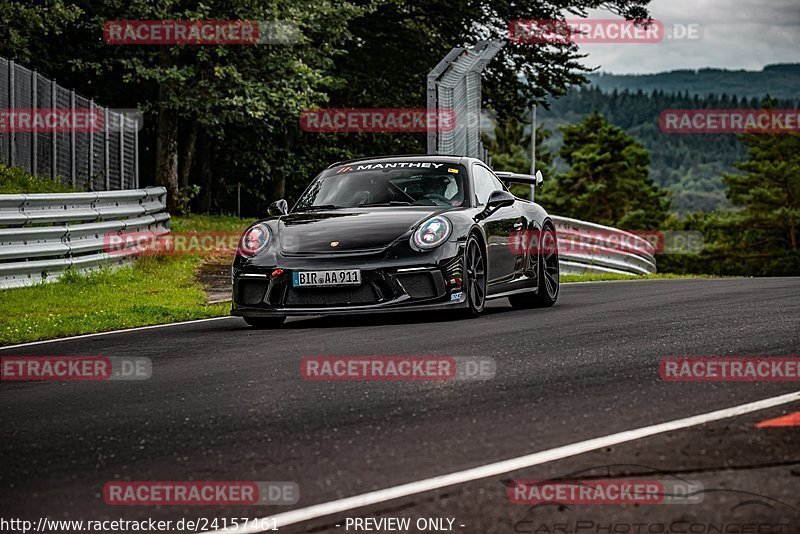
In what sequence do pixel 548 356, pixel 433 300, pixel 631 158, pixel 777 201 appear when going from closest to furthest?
pixel 548 356 < pixel 433 300 < pixel 777 201 < pixel 631 158

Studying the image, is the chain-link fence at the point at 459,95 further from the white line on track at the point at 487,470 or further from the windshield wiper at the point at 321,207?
the white line on track at the point at 487,470

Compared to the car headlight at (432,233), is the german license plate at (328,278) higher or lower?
lower

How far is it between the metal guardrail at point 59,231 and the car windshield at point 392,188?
4.13m

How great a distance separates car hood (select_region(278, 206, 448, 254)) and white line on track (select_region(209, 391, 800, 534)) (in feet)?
16.1

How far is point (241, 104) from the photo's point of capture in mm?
26688

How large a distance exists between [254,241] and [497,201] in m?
2.23

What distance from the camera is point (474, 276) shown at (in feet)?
35.4

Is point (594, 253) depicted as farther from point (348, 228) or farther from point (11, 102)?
point (348, 228)

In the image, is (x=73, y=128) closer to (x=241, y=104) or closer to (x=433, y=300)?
(x=241, y=104)

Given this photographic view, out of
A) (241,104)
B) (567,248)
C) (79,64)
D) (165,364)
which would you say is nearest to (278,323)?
(165,364)

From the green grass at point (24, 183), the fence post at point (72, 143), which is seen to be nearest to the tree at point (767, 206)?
the fence post at point (72, 143)

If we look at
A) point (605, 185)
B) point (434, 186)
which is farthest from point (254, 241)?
point (605, 185)

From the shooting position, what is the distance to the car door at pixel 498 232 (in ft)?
37.1

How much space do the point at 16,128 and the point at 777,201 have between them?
237 feet
